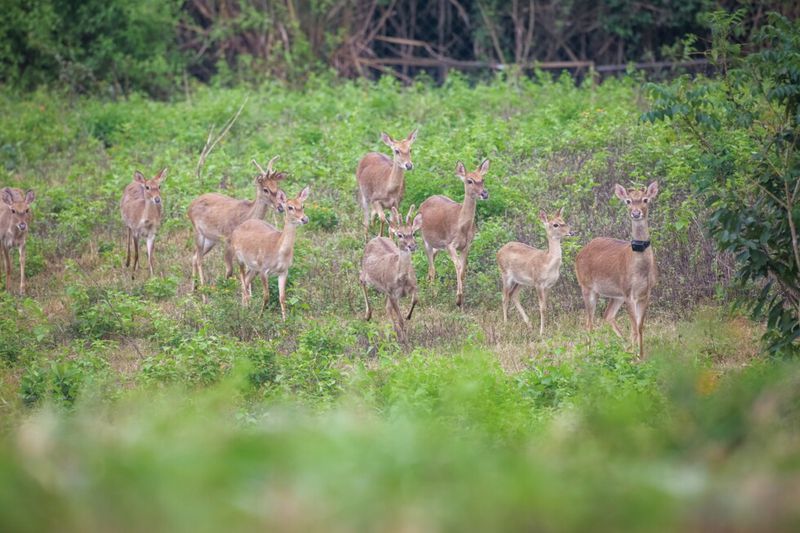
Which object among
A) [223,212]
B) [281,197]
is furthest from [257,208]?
[281,197]

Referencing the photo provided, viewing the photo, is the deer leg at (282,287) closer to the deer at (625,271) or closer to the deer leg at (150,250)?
the deer leg at (150,250)

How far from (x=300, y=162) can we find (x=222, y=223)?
2507 mm

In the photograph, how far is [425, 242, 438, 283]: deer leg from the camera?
13357mm

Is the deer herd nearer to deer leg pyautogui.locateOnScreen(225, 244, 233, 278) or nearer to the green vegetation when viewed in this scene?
deer leg pyautogui.locateOnScreen(225, 244, 233, 278)

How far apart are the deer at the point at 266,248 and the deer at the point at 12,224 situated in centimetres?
253

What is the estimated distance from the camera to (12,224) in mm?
13992

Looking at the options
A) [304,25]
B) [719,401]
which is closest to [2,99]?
[304,25]

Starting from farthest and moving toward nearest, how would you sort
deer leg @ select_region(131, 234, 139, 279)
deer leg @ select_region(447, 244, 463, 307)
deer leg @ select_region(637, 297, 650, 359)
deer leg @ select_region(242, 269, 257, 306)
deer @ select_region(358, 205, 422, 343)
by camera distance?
deer leg @ select_region(131, 234, 139, 279)
deer leg @ select_region(242, 269, 257, 306)
deer leg @ select_region(447, 244, 463, 307)
deer @ select_region(358, 205, 422, 343)
deer leg @ select_region(637, 297, 650, 359)

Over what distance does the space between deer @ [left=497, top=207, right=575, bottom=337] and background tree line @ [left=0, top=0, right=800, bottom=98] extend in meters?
10.9

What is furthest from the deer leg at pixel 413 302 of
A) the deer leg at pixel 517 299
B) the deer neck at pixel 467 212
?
the deer neck at pixel 467 212

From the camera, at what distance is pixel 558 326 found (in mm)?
11578

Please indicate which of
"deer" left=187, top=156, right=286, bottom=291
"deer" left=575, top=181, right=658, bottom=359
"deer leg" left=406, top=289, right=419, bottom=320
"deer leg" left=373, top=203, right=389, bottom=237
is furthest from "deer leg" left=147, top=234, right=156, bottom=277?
"deer" left=575, top=181, right=658, bottom=359

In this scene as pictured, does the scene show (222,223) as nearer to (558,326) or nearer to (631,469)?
(558,326)

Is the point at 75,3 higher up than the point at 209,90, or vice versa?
the point at 75,3
